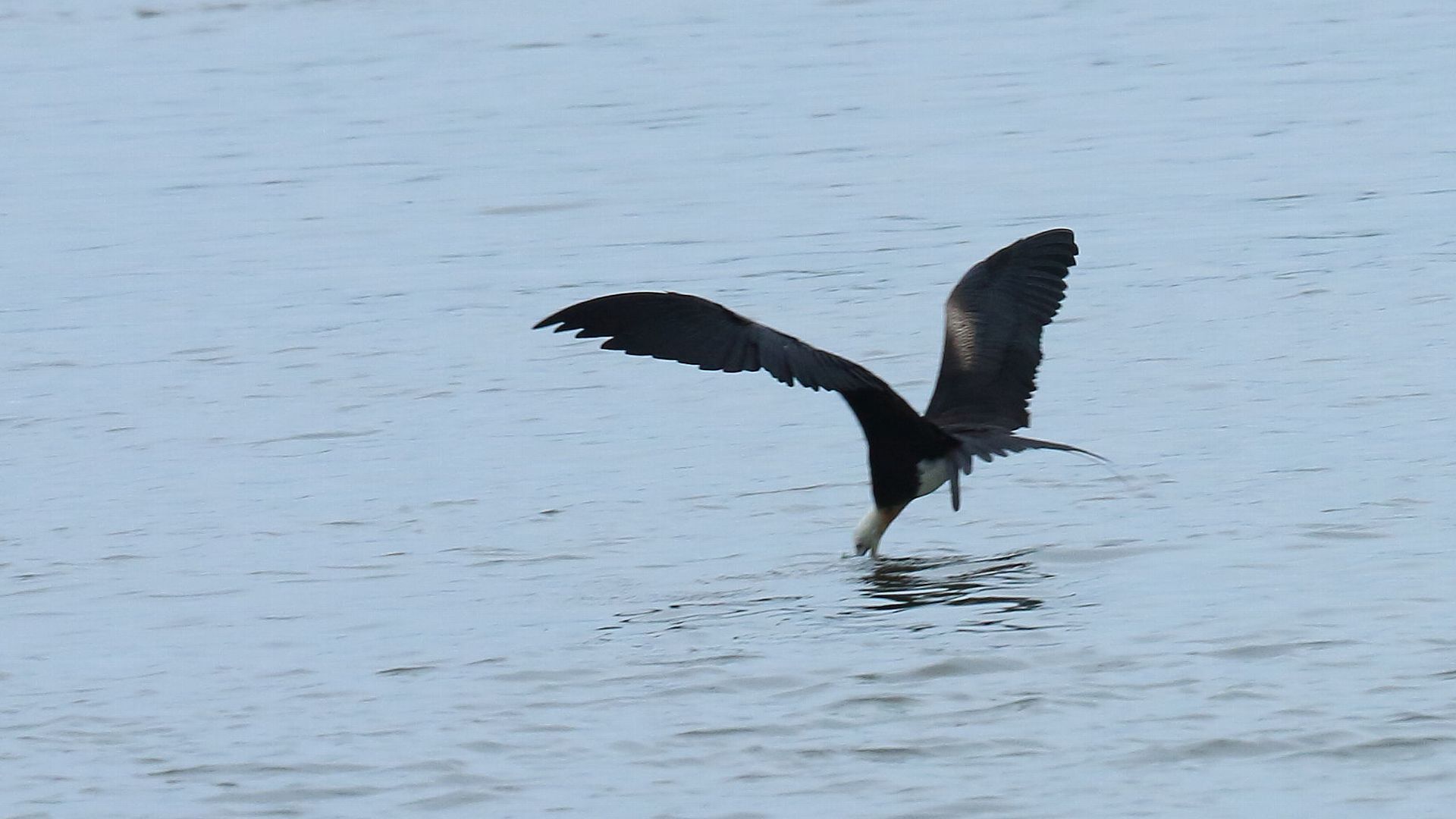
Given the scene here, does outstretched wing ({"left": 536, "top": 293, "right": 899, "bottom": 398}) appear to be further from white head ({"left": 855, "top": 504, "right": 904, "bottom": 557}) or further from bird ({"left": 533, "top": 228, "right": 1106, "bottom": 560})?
white head ({"left": 855, "top": 504, "right": 904, "bottom": 557})

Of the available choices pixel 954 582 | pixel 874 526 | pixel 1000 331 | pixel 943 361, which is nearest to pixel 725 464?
pixel 943 361

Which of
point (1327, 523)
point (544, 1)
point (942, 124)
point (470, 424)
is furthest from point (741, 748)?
point (544, 1)

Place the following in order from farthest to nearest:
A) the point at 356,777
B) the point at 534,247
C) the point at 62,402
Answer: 1. the point at 534,247
2. the point at 62,402
3. the point at 356,777

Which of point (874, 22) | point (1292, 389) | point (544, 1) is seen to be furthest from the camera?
point (544, 1)

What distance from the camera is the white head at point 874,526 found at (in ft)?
27.1

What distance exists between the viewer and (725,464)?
9766 mm

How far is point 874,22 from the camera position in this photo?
2450cm

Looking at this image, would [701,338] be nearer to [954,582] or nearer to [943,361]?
[954,582]

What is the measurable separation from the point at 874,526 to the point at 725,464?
1569 millimetres

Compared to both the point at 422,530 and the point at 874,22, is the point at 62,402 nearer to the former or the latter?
the point at 422,530

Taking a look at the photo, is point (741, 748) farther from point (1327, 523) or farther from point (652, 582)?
point (1327, 523)

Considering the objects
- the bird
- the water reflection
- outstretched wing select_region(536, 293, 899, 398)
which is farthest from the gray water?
outstretched wing select_region(536, 293, 899, 398)

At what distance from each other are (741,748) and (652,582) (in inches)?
71.6

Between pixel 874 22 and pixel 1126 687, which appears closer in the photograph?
pixel 1126 687
